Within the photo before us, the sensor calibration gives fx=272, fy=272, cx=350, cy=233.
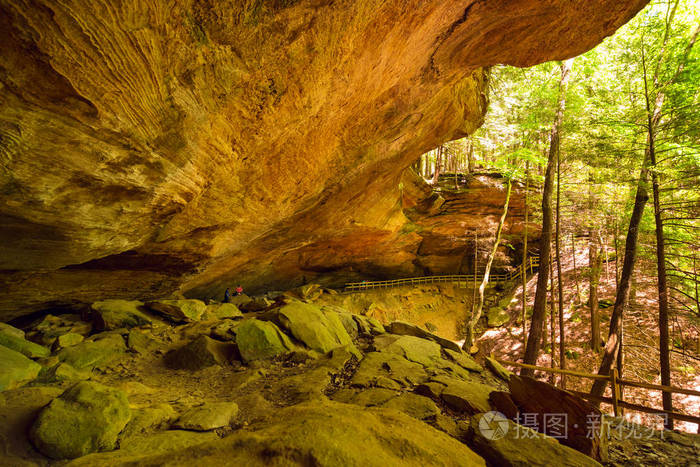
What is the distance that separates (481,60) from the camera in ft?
22.7

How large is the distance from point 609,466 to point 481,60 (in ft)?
27.0

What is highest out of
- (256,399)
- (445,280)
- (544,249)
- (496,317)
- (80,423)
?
(544,249)

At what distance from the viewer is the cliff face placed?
118 inches

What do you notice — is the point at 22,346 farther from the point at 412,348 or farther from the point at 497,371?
the point at 497,371

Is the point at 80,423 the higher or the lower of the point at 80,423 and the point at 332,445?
the lower

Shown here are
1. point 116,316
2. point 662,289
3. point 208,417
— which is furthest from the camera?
point 662,289

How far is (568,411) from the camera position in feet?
12.7

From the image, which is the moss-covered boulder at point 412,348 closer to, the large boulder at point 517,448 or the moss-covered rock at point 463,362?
the moss-covered rock at point 463,362

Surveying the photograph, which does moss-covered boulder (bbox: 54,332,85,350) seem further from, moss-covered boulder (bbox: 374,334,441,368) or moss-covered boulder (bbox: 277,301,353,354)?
moss-covered boulder (bbox: 374,334,441,368)

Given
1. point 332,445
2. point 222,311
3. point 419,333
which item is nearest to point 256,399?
point 332,445

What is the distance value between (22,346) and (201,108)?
17.9 ft

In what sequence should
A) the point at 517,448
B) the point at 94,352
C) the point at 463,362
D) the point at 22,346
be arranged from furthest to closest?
the point at 463,362 → the point at 94,352 → the point at 22,346 → the point at 517,448

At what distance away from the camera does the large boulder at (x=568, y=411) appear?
3656mm

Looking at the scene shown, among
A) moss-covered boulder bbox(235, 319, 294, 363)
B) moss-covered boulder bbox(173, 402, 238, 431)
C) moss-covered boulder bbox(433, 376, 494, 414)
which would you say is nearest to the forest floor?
moss-covered boulder bbox(433, 376, 494, 414)
